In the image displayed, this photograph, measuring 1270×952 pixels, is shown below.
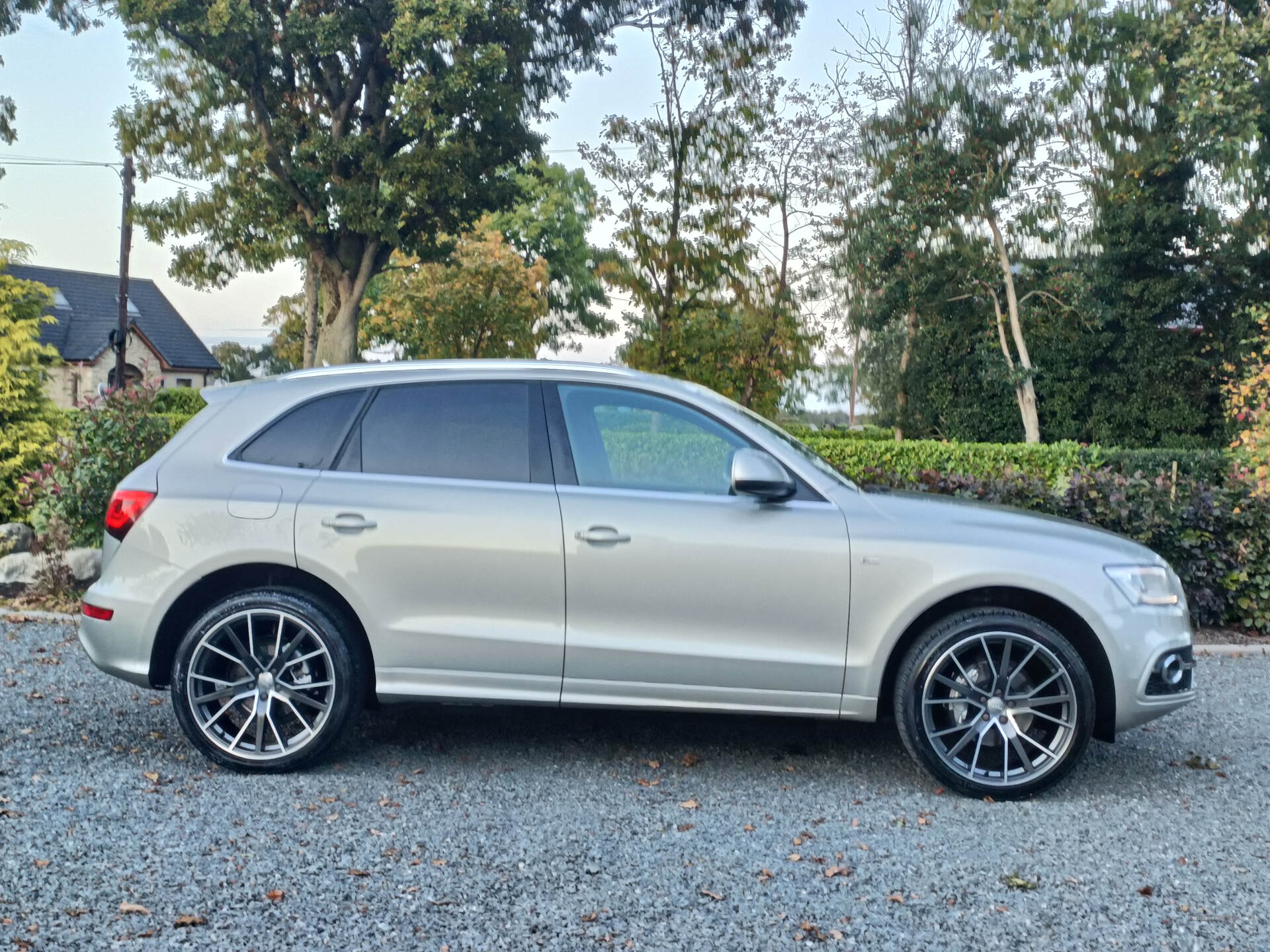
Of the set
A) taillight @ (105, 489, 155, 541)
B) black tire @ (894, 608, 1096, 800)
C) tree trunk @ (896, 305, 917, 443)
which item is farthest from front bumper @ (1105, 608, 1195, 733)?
tree trunk @ (896, 305, 917, 443)

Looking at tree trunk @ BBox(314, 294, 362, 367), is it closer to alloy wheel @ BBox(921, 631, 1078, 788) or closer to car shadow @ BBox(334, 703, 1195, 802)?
car shadow @ BBox(334, 703, 1195, 802)

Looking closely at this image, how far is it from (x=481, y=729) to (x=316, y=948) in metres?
2.56

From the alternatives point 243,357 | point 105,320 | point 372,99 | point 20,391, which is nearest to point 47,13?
point 372,99

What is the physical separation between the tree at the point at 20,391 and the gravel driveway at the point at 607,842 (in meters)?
5.22

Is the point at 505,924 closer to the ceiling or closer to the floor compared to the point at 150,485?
closer to the floor

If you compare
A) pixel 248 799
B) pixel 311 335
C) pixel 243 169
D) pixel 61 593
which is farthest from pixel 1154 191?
pixel 248 799

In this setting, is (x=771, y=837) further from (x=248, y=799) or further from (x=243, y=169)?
(x=243, y=169)

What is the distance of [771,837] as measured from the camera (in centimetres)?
440

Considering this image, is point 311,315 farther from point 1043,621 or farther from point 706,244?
point 1043,621

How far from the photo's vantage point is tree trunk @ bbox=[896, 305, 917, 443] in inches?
1294

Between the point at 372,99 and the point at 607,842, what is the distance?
81.5 feet

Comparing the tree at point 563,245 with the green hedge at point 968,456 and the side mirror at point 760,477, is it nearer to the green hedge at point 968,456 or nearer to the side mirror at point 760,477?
the green hedge at point 968,456

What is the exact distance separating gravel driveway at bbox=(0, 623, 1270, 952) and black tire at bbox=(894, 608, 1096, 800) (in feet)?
0.54

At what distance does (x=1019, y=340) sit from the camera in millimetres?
29812
